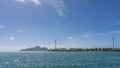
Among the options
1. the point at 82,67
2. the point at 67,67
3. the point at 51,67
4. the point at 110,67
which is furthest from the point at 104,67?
the point at 51,67

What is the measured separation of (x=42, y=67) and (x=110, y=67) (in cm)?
1596

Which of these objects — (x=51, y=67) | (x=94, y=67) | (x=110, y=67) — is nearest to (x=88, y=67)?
(x=94, y=67)

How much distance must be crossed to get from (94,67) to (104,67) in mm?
2318

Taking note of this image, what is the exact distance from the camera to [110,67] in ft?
189

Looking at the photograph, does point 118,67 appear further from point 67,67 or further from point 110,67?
point 67,67

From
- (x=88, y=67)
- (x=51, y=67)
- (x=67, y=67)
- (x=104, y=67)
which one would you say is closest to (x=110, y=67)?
(x=104, y=67)

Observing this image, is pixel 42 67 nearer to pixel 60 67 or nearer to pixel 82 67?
pixel 60 67

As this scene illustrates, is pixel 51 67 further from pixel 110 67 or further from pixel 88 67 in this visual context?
pixel 110 67

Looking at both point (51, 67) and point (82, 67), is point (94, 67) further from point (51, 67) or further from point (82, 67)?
point (51, 67)

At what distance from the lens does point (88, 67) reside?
57.9 metres

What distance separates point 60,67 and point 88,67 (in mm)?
6564

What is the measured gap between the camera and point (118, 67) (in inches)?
2245

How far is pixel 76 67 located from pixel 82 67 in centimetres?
142

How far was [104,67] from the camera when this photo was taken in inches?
2256
